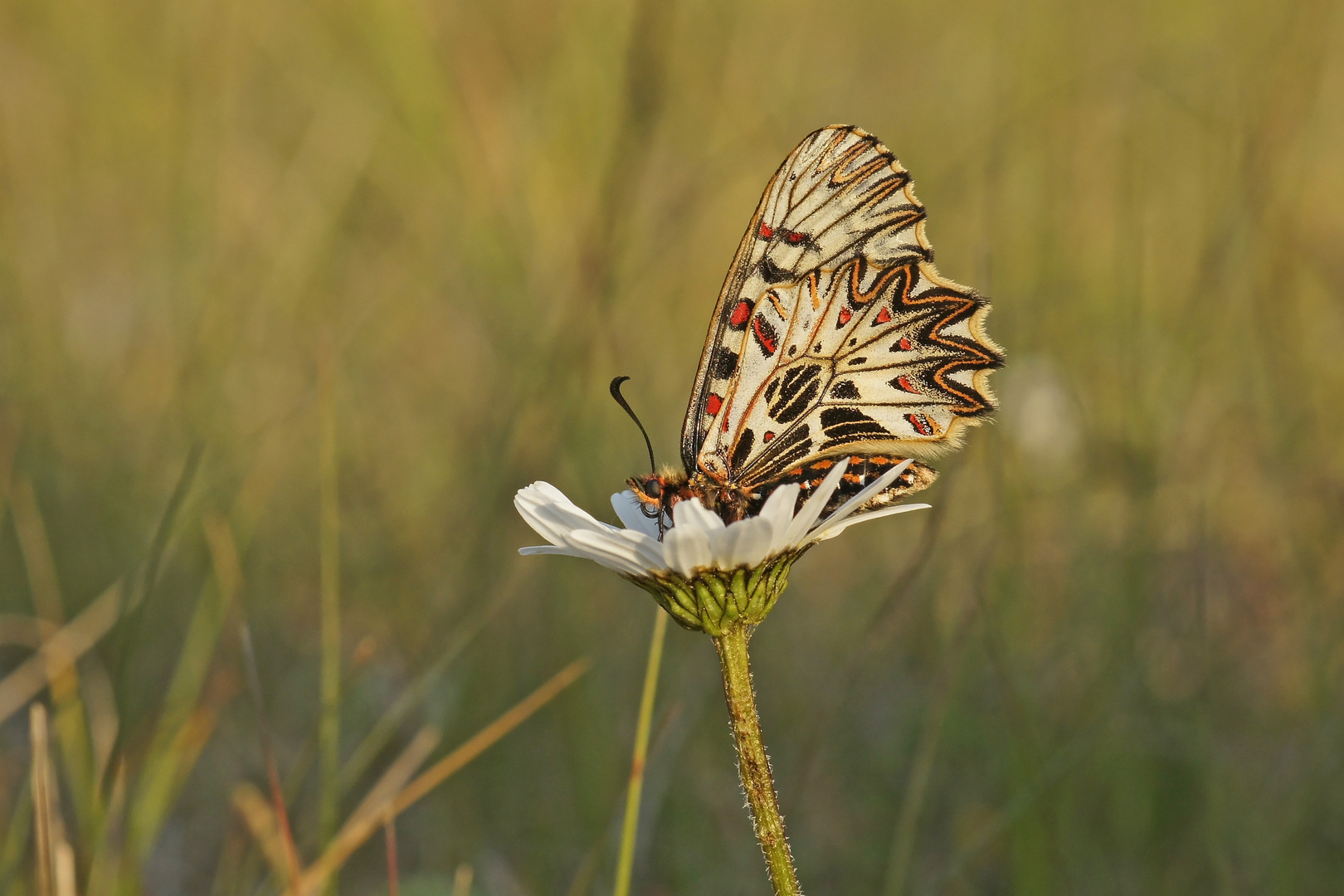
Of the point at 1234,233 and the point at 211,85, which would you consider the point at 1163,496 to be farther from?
the point at 211,85

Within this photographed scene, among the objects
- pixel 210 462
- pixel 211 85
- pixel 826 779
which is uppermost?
pixel 211 85

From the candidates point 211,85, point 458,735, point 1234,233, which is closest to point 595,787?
point 458,735

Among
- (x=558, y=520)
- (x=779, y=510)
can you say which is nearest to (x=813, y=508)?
(x=779, y=510)

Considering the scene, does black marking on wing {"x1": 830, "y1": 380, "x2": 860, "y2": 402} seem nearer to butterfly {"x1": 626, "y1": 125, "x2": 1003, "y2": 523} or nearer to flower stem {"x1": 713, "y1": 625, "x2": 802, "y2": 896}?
butterfly {"x1": 626, "y1": 125, "x2": 1003, "y2": 523}

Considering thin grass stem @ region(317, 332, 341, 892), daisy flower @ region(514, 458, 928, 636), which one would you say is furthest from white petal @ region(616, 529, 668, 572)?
thin grass stem @ region(317, 332, 341, 892)

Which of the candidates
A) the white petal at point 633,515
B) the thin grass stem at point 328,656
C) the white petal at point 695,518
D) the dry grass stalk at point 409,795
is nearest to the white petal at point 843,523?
the white petal at point 695,518

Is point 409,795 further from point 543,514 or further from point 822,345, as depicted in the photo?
point 822,345

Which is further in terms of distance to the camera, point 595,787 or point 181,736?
point 595,787

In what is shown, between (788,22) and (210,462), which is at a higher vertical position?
(788,22)
